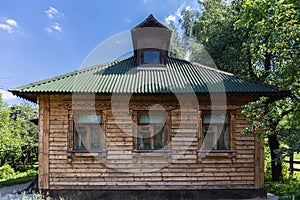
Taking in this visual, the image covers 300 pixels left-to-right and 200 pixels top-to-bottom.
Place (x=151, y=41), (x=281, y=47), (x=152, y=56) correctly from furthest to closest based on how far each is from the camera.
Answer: (x=151, y=41), (x=152, y=56), (x=281, y=47)

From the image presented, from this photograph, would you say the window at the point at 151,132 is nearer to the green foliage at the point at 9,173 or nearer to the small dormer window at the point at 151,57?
the small dormer window at the point at 151,57

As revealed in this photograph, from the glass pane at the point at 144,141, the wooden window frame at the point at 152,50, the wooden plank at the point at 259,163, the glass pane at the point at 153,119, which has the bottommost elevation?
the wooden plank at the point at 259,163

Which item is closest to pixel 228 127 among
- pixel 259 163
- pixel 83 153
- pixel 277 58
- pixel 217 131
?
pixel 217 131

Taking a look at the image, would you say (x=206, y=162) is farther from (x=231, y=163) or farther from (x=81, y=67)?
(x=81, y=67)

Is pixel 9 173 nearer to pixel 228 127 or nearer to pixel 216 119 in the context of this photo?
pixel 216 119

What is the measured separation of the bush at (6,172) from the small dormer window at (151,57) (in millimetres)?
9693

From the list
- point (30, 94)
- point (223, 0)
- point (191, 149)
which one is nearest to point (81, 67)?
point (30, 94)

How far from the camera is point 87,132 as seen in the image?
8023 millimetres

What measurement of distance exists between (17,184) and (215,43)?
11.4 meters

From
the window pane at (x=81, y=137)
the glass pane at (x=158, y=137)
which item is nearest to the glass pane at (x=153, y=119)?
the glass pane at (x=158, y=137)

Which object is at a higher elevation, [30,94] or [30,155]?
[30,94]

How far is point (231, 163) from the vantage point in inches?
318

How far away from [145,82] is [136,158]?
2.37m

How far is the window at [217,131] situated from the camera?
321 inches
